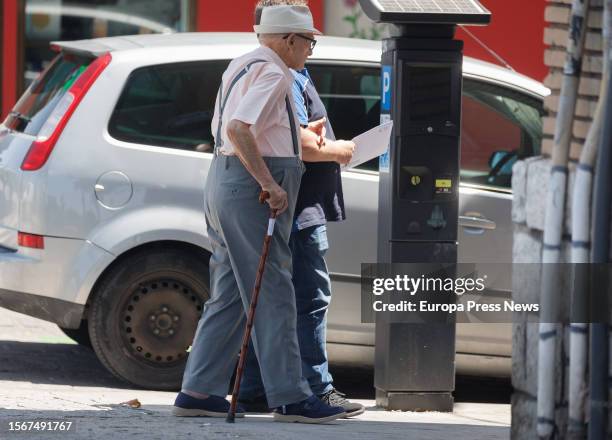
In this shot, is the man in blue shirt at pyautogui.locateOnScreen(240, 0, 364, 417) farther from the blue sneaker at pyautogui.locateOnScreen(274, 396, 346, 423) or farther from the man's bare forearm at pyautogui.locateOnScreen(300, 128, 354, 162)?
the blue sneaker at pyautogui.locateOnScreen(274, 396, 346, 423)

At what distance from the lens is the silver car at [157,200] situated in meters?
6.64

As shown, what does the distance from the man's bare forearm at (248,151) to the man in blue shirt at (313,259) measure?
2.03ft

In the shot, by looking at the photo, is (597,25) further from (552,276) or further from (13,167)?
(13,167)

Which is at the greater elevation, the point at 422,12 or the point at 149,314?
the point at 422,12

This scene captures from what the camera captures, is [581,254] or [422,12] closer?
[581,254]

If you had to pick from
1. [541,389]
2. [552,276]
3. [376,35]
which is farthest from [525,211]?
[376,35]

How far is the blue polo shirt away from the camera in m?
5.70

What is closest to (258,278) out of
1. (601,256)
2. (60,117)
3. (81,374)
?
(601,256)

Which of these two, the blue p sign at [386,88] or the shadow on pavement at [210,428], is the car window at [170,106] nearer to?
the blue p sign at [386,88]

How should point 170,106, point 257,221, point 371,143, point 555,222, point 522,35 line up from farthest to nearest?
point 522,35, point 170,106, point 371,143, point 257,221, point 555,222

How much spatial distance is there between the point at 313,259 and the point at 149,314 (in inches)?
51.6

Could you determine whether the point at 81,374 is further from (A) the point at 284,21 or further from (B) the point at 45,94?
(A) the point at 284,21

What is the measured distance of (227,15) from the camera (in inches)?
501

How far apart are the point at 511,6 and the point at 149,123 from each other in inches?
269
